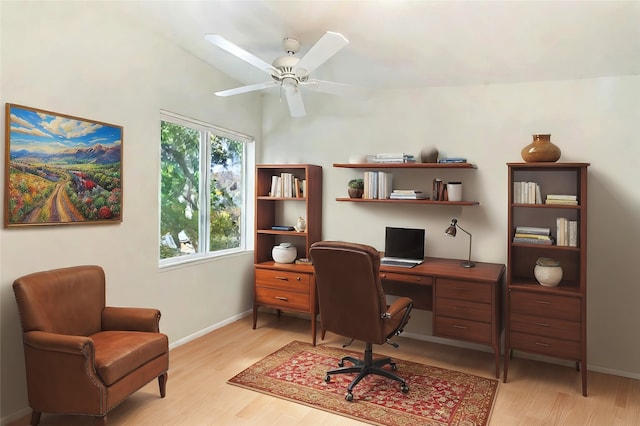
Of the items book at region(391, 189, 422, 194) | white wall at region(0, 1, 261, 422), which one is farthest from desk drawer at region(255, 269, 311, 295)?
book at region(391, 189, 422, 194)

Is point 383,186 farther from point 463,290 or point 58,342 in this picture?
point 58,342

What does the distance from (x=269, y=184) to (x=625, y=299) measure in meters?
3.51

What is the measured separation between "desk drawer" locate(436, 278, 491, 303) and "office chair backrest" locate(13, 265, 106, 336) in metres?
2.56

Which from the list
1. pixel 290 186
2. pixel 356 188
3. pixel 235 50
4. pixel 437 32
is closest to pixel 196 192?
pixel 290 186

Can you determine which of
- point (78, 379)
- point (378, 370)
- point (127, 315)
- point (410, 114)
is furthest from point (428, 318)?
point (78, 379)

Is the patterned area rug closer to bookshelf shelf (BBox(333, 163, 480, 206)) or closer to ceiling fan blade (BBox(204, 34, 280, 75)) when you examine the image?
bookshelf shelf (BBox(333, 163, 480, 206))

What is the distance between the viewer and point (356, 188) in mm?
4254

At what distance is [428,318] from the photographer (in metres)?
4.18

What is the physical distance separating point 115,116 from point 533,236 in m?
3.37

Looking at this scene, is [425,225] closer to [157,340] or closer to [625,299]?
[625,299]

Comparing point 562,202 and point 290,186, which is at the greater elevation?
point 290,186

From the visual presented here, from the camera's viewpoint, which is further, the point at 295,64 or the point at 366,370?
the point at 366,370

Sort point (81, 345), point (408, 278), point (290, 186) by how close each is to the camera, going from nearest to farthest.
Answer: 1. point (81, 345)
2. point (408, 278)
3. point (290, 186)

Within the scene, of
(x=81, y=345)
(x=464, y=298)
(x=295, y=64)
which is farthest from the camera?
(x=464, y=298)
